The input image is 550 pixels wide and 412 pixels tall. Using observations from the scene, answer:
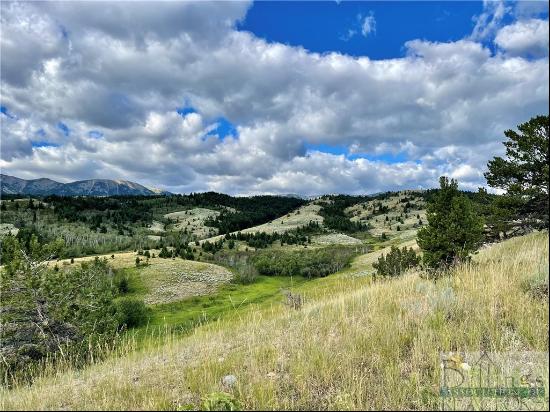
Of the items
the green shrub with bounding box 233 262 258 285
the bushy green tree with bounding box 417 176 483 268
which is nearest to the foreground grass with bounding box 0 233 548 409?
the bushy green tree with bounding box 417 176 483 268

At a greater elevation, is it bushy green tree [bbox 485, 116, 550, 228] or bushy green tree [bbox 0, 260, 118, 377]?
bushy green tree [bbox 485, 116, 550, 228]

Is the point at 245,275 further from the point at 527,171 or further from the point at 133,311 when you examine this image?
the point at 527,171

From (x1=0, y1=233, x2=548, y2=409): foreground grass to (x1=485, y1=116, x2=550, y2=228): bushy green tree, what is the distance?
23.6ft

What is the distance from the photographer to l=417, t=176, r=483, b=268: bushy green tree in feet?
81.8

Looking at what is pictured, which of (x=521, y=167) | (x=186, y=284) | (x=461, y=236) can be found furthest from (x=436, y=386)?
(x=186, y=284)

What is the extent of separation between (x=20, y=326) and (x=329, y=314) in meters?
25.3

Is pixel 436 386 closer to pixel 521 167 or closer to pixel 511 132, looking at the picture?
pixel 521 167

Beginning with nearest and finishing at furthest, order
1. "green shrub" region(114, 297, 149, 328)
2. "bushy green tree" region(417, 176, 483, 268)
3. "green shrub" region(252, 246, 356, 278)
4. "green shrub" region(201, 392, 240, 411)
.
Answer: "green shrub" region(201, 392, 240, 411) → "bushy green tree" region(417, 176, 483, 268) → "green shrub" region(114, 297, 149, 328) → "green shrub" region(252, 246, 356, 278)

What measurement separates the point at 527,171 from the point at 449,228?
21.7 feet

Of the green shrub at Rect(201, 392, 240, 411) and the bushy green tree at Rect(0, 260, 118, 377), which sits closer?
the green shrub at Rect(201, 392, 240, 411)

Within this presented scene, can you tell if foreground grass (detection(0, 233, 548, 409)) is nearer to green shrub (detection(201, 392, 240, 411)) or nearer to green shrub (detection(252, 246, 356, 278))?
green shrub (detection(201, 392, 240, 411))

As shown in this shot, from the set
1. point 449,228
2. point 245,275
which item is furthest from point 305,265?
point 449,228

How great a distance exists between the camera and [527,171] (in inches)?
780

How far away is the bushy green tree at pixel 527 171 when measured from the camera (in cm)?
1569
